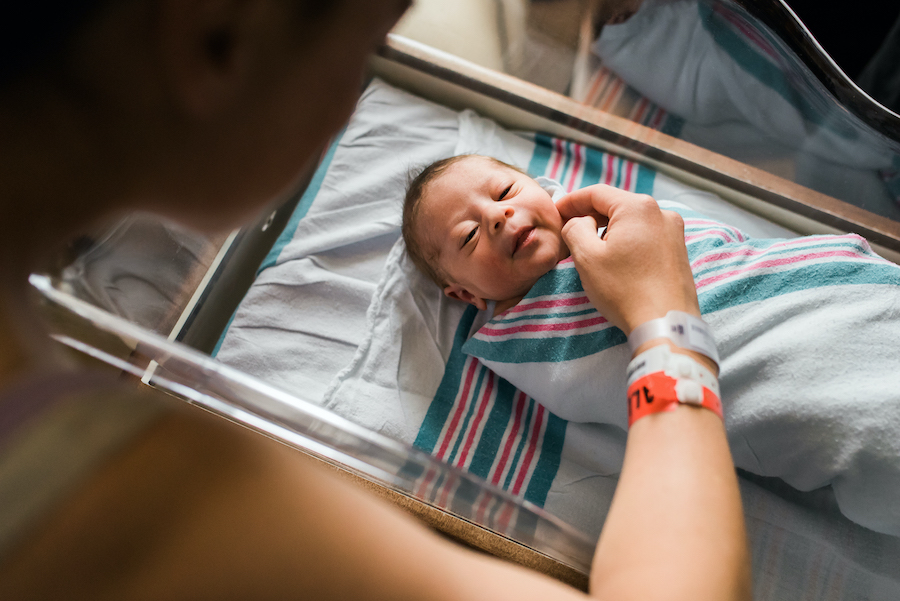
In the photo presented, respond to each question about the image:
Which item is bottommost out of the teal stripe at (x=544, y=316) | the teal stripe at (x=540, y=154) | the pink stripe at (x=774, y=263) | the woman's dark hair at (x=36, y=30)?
the woman's dark hair at (x=36, y=30)

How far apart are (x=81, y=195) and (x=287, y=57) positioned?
0.14 meters

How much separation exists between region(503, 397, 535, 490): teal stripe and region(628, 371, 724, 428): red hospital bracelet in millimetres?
348

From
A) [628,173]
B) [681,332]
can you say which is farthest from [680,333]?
[628,173]

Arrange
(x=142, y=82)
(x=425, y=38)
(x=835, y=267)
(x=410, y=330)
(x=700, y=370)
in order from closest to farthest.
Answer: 1. (x=142, y=82)
2. (x=700, y=370)
3. (x=835, y=267)
4. (x=410, y=330)
5. (x=425, y=38)

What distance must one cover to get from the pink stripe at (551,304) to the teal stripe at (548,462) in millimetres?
196

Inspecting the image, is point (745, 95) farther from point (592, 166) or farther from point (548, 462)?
point (548, 462)

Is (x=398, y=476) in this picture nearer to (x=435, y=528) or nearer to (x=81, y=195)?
(x=435, y=528)

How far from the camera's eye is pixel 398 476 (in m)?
0.73

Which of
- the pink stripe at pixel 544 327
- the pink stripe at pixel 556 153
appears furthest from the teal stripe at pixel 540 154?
the pink stripe at pixel 544 327

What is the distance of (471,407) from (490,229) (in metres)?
0.33

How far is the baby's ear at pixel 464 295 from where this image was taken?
3.41ft

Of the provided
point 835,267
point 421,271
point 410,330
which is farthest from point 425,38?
point 835,267

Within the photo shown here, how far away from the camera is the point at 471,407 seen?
1.02 m

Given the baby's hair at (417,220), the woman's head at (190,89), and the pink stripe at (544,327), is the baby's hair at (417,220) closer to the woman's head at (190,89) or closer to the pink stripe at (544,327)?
the pink stripe at (544,327)
